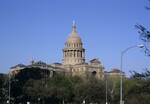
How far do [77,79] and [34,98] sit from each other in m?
18.9

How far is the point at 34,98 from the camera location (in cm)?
10869

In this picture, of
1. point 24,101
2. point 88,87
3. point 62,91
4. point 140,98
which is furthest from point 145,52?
point 24,101

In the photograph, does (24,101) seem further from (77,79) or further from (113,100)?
(113,100)

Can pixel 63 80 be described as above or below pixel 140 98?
above

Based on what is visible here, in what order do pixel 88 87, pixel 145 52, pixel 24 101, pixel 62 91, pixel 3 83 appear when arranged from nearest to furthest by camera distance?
pixel 145 52 < pixel 88 87 < pixel 62 91 < pixel 24 101 < pixel 3 83

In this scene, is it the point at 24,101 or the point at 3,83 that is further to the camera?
the point at 3,83

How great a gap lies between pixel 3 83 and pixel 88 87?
44.9 metres

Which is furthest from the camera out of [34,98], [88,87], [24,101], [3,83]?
[3,83]

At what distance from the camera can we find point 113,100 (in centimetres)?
9481

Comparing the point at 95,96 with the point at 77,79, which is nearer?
the point at 95,96

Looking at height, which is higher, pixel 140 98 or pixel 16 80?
pixel 16 80

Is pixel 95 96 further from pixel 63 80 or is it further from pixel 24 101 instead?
pixel 24 101

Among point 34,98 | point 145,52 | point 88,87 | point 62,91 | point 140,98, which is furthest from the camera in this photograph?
point 34,98

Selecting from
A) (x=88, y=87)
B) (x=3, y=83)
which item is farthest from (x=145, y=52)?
(x=3, y=83)
